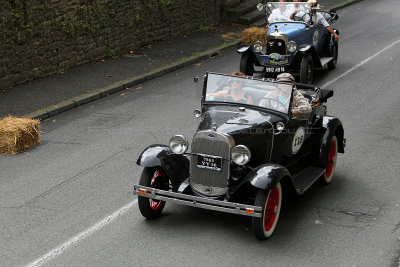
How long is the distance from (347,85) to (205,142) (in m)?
8.59

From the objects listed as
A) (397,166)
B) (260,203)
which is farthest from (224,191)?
(397,166)

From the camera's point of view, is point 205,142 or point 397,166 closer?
point 205,142

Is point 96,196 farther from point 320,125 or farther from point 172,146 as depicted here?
point 320,125

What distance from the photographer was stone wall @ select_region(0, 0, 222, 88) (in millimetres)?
15688

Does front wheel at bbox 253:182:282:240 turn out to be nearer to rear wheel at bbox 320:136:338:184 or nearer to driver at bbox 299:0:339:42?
rear wheel at bbox 320:136:338:184

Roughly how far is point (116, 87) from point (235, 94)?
7393 mm

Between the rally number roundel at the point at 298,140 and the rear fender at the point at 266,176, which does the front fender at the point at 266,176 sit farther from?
the rally number roundel at the point at 298,140

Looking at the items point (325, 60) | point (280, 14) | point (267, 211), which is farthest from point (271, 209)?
point (280, 14)

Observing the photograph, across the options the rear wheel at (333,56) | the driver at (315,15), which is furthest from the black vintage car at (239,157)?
the rear wheel at (333,56)

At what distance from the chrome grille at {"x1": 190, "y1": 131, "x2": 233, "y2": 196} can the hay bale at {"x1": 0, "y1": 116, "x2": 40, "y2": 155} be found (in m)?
4.57

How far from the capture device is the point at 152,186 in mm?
8469

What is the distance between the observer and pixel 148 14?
66.1 ft

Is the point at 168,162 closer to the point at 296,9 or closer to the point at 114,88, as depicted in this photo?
the point at 114,88

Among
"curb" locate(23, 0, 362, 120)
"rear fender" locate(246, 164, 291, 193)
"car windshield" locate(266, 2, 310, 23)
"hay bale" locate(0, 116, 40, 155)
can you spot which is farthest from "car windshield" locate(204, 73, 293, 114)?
"car windshield" locate(266, 2, 310, 23)
